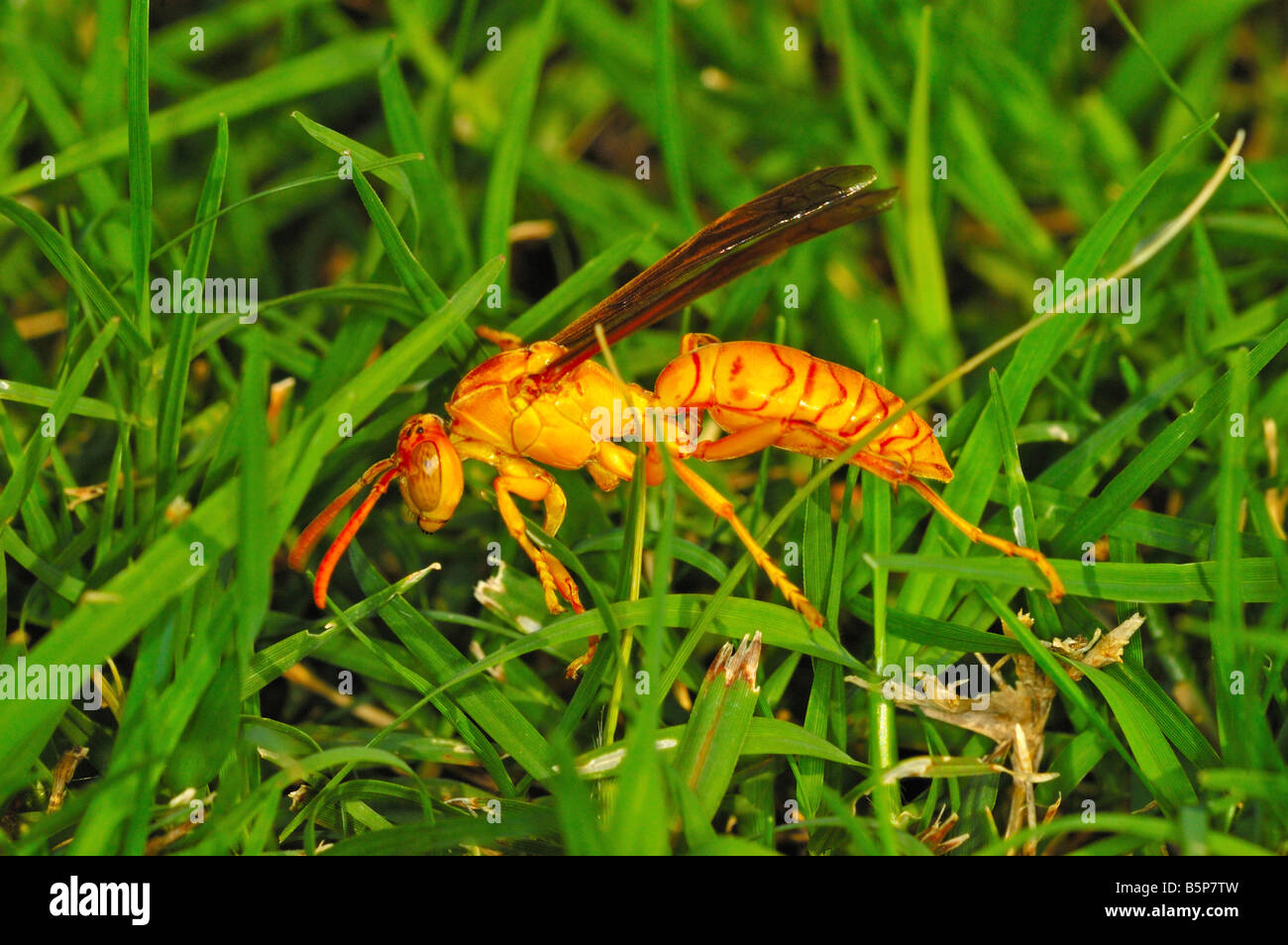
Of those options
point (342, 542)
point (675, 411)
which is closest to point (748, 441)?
point (675, 411)

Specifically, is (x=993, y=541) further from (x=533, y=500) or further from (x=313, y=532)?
(x=313, y=532)

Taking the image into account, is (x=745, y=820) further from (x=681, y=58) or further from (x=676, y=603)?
(x=681, y=58)

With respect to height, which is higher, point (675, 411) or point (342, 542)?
point (675, 411)

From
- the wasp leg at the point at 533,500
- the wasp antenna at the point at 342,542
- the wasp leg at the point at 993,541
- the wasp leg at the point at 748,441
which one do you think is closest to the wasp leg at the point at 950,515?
the wasp leg at the point at 993,541

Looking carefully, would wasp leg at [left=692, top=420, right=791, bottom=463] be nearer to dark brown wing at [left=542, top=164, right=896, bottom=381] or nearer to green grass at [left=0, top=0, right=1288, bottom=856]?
green grass at [left=0, top=0, right=1288, bottom=856]

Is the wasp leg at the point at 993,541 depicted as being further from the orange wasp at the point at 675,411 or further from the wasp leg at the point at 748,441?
the wasp leg at the point at 748,441
